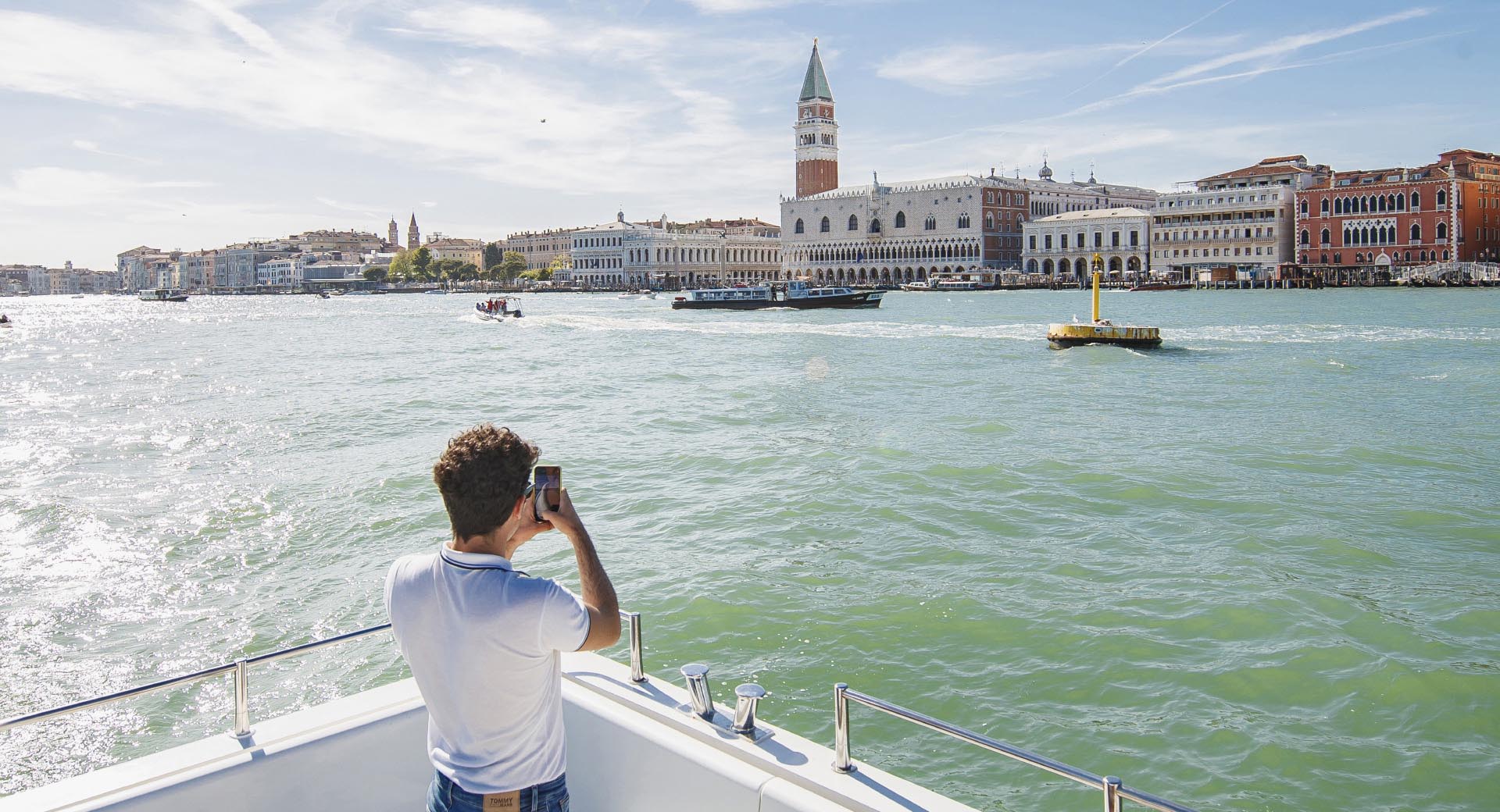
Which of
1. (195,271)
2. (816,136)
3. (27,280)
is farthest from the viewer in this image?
(27,280)

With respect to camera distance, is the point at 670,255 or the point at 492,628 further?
the point at 670,255

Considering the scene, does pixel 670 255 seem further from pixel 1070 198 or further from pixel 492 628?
pixel 492 628

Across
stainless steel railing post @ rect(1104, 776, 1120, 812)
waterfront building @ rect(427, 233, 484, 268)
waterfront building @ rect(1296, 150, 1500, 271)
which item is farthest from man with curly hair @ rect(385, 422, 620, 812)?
waterfront building @ rect(427, 233, 484, 268)

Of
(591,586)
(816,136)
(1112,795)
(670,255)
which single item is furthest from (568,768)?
(670,255)

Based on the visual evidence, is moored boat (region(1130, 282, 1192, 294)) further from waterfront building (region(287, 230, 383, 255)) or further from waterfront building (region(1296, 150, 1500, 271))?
waterfront building (region(287, 230, 383, 255))

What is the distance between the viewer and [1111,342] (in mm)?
25312

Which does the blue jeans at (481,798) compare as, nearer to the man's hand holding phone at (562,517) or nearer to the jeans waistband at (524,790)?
the jeans waistband at (524,790)

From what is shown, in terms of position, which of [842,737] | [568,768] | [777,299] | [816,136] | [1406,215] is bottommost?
[568,768]

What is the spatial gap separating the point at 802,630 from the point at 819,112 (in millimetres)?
84354

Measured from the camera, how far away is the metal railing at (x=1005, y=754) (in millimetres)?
1779

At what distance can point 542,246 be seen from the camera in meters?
116

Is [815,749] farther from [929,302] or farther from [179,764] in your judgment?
[929,302]

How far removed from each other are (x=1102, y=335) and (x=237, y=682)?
80.6 ft

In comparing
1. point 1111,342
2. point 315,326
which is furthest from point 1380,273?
point 315,326
